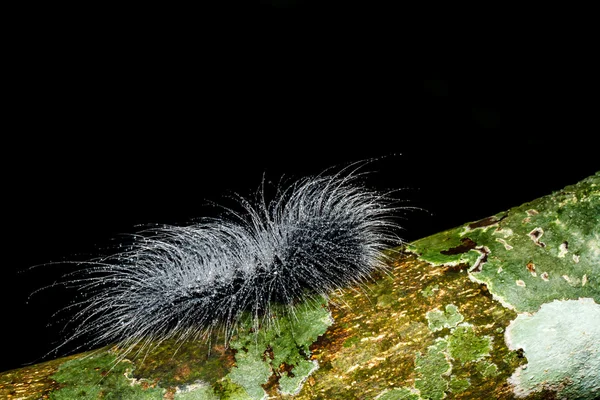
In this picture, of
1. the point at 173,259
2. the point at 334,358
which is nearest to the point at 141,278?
the point at 173,259

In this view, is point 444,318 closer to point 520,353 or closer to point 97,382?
point 520,353

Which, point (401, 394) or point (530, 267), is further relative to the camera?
point (530, 267)

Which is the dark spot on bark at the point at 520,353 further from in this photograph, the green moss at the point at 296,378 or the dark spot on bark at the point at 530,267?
the green moss at the point at 296,378

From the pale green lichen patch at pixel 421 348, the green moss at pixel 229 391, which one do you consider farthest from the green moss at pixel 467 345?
the green moss at pixel 229 391

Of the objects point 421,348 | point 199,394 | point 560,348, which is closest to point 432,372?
point 421,348

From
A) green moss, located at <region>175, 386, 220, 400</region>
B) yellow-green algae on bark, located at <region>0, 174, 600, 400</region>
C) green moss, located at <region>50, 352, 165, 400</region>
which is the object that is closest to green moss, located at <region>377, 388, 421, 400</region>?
yellow-green algae on bark, located at <region>0, 174, 600, 400</region>
